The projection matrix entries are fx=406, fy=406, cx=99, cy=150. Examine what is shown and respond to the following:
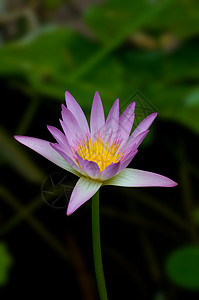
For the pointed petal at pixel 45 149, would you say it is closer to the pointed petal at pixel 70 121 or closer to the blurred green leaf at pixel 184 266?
the pointed petal at pixel 70 121

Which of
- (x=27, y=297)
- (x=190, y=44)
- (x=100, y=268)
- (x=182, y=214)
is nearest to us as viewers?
(x=100, y=268)

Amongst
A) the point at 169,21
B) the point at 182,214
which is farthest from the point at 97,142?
the point at 169,21

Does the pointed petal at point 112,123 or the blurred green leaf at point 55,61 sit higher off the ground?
the blurred green leaf at point 55,61

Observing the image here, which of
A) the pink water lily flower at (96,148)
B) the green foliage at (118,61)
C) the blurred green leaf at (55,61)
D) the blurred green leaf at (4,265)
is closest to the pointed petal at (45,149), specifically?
the pink water lily flower at (96,148)

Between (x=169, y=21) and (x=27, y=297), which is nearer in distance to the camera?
(x=27, y=297)

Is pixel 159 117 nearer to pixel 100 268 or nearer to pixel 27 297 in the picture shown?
pixel 27 297
